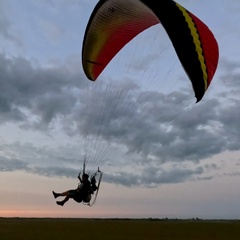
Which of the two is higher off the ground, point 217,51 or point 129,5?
point 129,5

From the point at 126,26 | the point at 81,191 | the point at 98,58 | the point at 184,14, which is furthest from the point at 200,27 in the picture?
the point at 81,191

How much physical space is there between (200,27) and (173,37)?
54.2 inches

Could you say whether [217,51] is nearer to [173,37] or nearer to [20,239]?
[173,37]

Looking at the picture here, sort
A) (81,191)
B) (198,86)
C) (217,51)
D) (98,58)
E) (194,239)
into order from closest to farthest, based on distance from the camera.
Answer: (198,86) < (217,51) < (81,191) < (98,58) < (194,239)

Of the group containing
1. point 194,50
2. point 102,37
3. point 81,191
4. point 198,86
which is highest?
point 102,37

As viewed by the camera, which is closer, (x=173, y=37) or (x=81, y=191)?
(x=173, y=37)

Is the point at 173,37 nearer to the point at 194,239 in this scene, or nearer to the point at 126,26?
the point at 126,26

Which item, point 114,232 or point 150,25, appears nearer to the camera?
point 150,25

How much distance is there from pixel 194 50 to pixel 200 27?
1385 mm

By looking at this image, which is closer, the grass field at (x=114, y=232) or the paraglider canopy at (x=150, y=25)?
the paraglider canopy at (x=150, y=25)

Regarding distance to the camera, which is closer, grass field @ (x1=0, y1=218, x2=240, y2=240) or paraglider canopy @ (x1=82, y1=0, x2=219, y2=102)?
paraglider canopy @ (x1=82, y1=0, x2=219, y2=102)

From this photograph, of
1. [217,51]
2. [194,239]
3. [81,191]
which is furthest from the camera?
[194,239]

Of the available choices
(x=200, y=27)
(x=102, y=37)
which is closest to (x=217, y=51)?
(x=200, y=27)

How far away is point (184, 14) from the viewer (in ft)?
60.3
